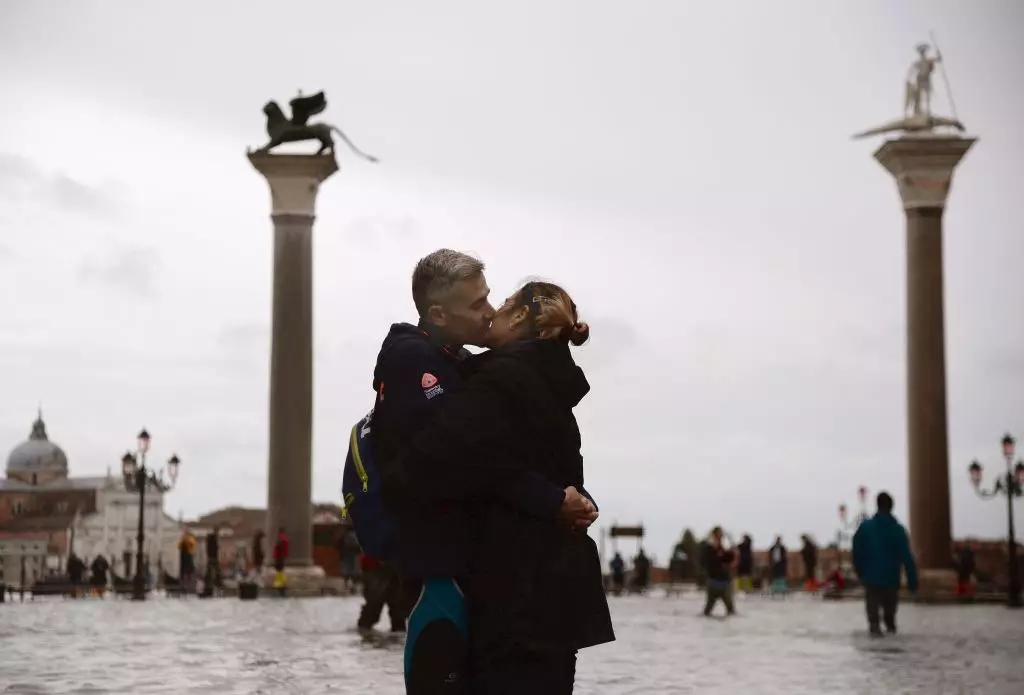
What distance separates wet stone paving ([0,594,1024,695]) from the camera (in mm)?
11727

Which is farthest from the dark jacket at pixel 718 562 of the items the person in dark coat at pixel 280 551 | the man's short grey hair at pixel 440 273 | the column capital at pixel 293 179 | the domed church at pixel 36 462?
the domed church at pixel 36 462

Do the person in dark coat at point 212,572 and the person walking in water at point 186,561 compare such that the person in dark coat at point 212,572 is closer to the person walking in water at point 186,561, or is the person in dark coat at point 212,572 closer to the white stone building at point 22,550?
the person walking in water at point 186,561

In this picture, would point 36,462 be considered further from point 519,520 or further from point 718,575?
point 519,520

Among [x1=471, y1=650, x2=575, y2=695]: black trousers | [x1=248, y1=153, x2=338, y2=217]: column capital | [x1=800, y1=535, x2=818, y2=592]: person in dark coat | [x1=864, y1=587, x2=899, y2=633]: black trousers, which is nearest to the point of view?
[x1=471, y1=650, x2=575, y2=695]: black trousers

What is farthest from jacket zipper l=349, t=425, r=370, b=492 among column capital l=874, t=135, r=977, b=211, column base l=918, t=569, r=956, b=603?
column capital l=874, t=135, r=977, b=211

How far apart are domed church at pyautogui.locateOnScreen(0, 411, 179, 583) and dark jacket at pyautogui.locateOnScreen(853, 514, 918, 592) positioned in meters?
108

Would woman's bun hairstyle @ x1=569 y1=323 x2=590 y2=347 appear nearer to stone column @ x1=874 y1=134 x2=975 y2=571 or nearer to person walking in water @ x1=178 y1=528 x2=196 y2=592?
stone column @ x1=874 y1=134 x2=975 y2=571

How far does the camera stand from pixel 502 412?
4523 millimetres

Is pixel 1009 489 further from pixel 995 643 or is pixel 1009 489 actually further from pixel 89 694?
pixel 89 694

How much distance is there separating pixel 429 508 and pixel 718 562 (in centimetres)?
2270

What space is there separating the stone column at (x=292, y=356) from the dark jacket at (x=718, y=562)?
38.6 ft

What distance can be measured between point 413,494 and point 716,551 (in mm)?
22138

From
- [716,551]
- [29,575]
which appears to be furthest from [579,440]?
[29,575]

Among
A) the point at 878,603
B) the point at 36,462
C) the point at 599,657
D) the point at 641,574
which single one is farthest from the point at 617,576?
the point at 36,462
